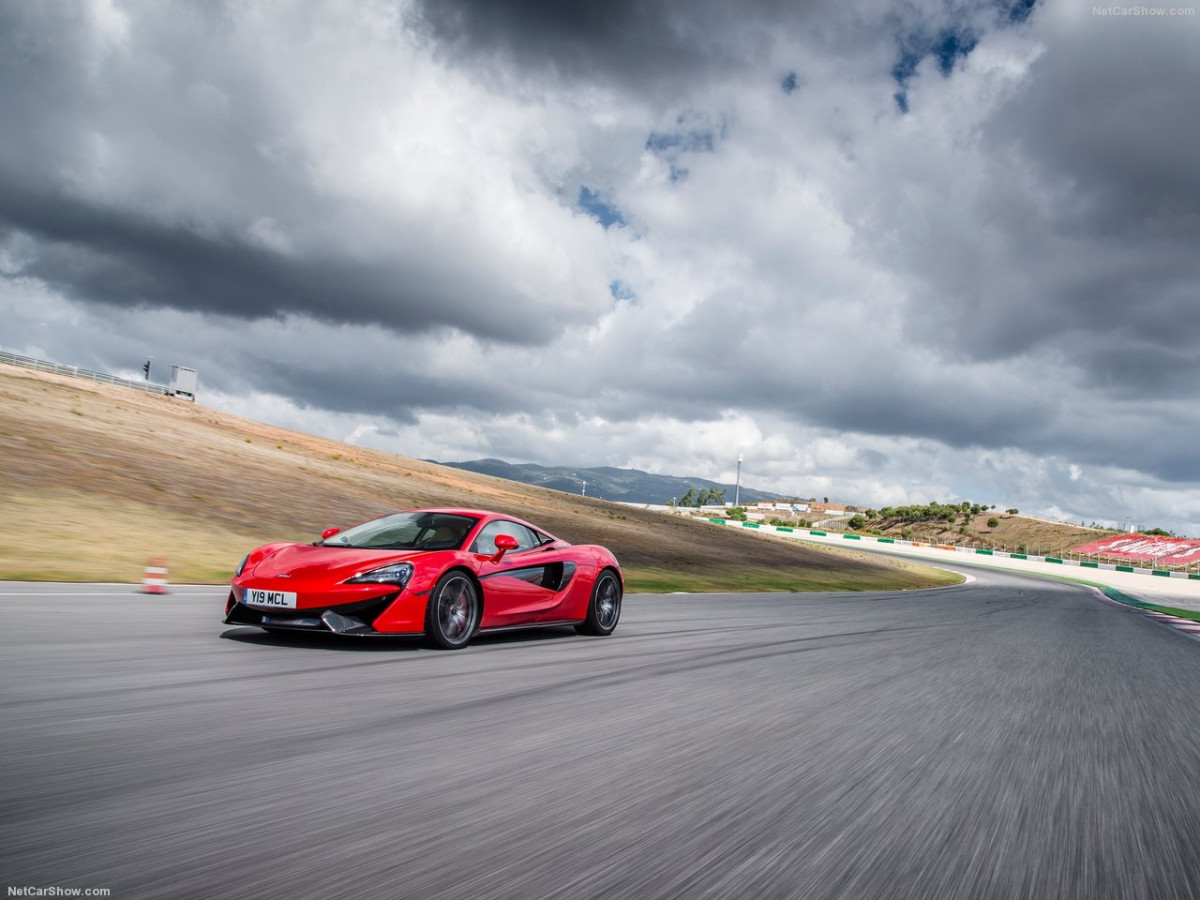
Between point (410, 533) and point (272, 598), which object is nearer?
point (272, 598)

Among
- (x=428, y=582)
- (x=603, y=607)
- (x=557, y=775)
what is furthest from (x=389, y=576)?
(x=557, y=775)

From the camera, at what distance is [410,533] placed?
7.77 m

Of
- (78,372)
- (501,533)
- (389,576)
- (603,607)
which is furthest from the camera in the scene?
(78,372)

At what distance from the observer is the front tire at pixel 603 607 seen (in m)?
8.80

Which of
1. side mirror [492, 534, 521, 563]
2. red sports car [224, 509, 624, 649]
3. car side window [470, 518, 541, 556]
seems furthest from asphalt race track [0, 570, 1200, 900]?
car side window [470, 518, 541, 556]

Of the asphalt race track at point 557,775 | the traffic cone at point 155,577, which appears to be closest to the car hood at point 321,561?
the asphalt race track at point 557,775

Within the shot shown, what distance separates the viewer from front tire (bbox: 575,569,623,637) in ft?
28.9

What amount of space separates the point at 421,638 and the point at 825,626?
6.27 metres

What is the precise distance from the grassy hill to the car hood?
4824 millimetres

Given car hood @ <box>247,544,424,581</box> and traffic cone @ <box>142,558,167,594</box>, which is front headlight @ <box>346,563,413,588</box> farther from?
traffic cone @ <box>142,558,167,594</box>

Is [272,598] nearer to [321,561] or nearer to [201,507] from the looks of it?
[321,561]

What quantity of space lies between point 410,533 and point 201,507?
42.4ft

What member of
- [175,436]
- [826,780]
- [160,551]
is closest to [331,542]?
[826,780]

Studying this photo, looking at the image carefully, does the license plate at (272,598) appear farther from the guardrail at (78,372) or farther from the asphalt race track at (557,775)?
the guardrail at (78,372)
